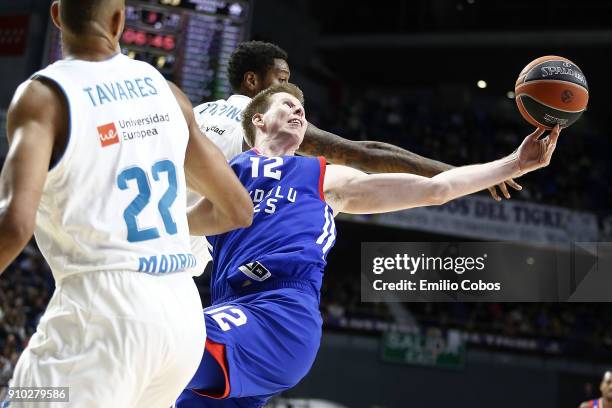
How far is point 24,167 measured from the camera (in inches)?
78.3

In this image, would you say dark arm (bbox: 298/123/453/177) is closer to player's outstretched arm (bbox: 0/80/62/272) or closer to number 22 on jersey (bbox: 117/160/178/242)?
number 22 on jersey (bbox: 117/160/178/242)

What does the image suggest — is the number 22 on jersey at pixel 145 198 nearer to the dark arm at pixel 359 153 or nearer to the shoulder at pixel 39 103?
the shoulder at pixel 39 103

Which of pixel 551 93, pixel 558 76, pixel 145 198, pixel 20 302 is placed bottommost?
pixel 20 302

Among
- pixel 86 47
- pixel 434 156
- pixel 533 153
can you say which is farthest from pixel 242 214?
pixel 434 156

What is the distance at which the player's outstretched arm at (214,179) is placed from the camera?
7.93 feet

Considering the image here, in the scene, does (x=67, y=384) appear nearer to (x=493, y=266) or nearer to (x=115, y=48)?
(x=115, y=48)

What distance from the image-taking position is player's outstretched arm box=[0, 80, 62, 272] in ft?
6.48

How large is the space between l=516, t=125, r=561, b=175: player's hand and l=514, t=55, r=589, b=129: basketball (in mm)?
454

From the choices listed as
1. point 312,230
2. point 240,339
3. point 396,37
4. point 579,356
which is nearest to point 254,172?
point 312,230

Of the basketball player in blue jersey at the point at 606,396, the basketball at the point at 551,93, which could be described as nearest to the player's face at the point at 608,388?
the basketball player in blue jersey at the point at 606,396

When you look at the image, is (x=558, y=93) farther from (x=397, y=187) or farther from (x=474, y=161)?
(x=474, y=161)

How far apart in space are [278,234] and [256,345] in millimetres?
424

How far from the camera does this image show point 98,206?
2152 millimetres

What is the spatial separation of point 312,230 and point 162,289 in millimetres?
1062
